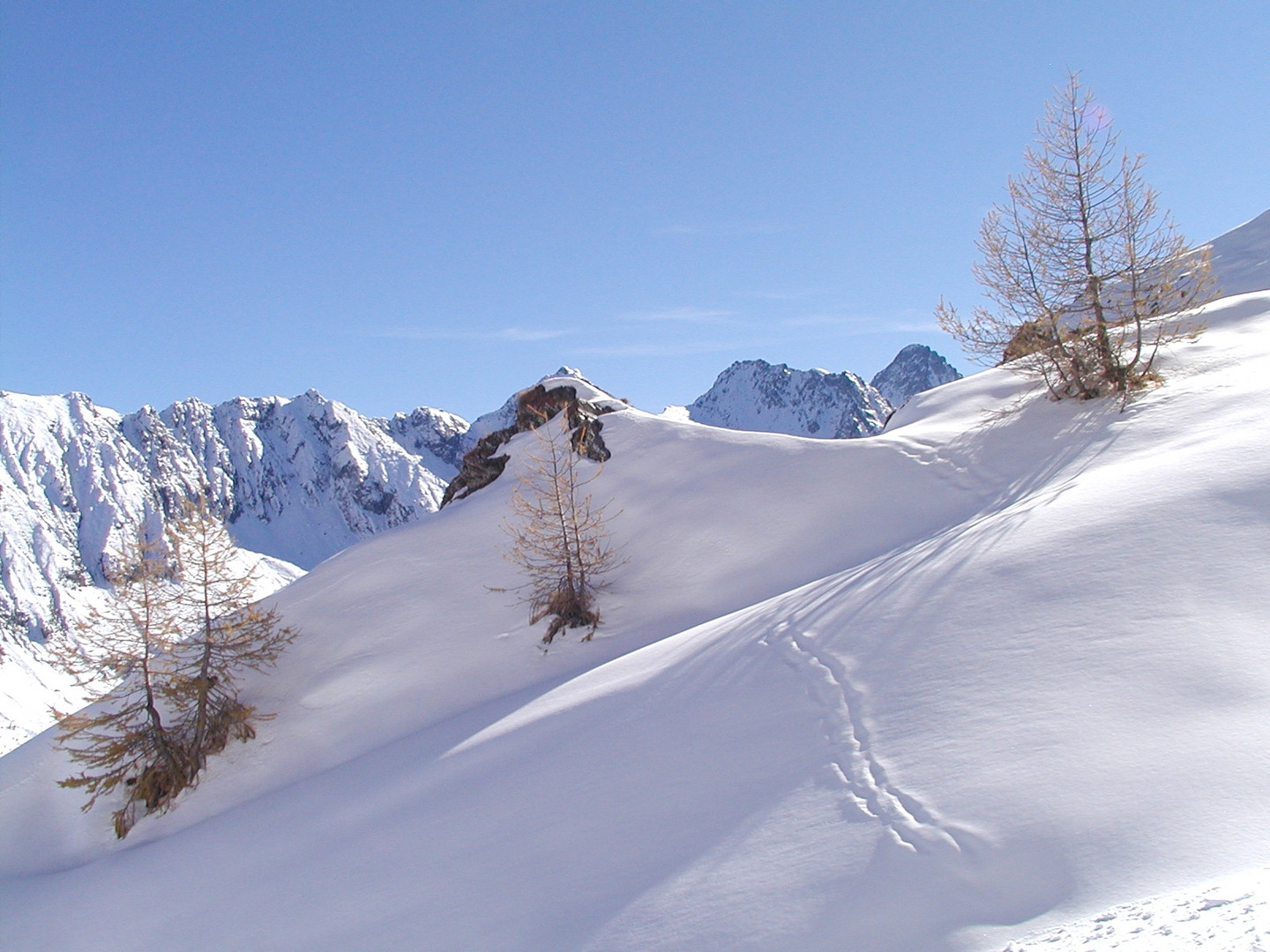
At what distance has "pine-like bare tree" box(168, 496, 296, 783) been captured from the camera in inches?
522

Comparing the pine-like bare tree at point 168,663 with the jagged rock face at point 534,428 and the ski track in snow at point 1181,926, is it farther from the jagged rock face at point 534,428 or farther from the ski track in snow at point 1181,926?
the ski track in snow at point 1181,926

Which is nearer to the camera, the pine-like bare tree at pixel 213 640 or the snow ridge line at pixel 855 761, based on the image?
the snow ridge line at pixel 855 761

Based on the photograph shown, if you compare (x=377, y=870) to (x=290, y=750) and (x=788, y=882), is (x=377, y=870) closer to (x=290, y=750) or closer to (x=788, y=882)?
(x=788, y=882)

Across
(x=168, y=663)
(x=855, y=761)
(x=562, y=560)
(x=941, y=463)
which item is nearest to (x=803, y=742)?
(x=855, y=761)

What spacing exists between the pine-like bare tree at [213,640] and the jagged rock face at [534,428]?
7.19m

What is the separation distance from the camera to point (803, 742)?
576cm

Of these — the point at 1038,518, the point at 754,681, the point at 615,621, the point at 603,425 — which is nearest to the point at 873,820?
the point at 754,681

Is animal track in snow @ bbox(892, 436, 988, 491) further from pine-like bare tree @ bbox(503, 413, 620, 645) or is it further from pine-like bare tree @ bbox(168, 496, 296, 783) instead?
pine-like bare tree @ bbox(168, 496, 296, 783)

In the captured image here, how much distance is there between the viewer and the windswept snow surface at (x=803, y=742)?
4.00 meters

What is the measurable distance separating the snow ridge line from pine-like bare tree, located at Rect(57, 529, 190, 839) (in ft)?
38.9

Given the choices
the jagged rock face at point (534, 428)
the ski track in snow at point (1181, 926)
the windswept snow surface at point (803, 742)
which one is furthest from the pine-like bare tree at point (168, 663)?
the ski track in snow at point (1181, 926)

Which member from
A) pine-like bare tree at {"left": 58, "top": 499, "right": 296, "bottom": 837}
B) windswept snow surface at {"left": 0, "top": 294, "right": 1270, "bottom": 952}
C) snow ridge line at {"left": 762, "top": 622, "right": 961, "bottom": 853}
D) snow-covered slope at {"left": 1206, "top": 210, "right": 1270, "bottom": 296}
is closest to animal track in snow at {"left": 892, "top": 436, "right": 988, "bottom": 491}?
windswept snow surface at {"left": 0, "top": 294, "right": 1270, "bottom": 952}

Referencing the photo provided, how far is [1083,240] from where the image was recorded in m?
14.7

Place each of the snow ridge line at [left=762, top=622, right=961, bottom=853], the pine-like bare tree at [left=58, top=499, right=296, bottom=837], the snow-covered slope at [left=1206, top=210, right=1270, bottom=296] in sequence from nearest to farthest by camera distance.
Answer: the snow ridge line at [left=762, top=622, right=961, bottom=853]
the pine-like bare tree at [left=58, top=499, right=296, bottom=837]
the snow-covered slope at [left=1206, top=210, right=1270, bottom=296]
